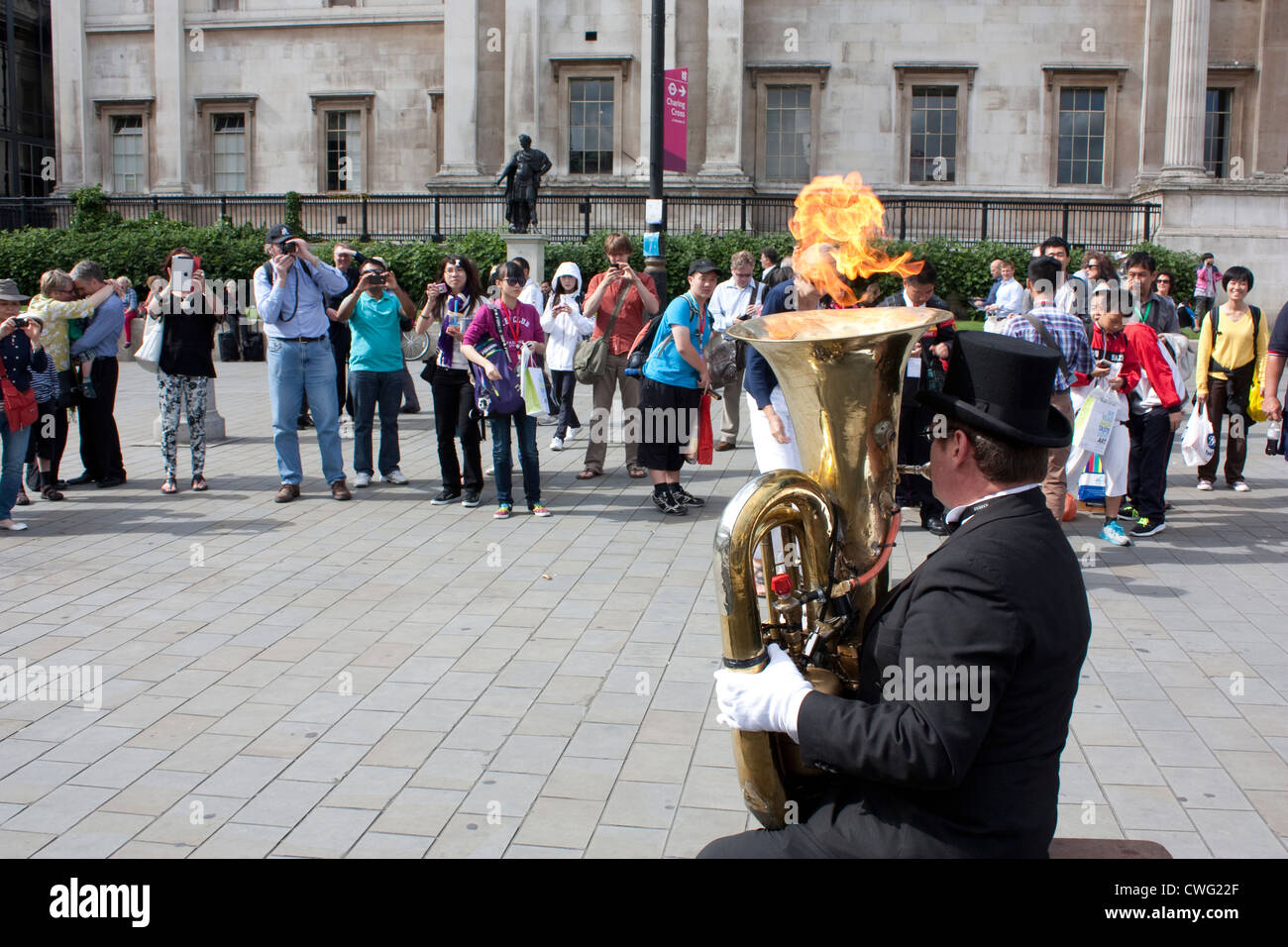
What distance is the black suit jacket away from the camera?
7.60 feet

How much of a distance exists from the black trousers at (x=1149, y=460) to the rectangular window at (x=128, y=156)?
32766mm

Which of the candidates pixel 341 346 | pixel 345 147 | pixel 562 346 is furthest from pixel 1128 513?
pixel 345 147

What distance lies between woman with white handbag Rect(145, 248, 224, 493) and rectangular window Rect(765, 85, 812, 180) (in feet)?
73.7

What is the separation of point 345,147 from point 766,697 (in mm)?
33868

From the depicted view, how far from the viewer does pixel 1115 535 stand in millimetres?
8602

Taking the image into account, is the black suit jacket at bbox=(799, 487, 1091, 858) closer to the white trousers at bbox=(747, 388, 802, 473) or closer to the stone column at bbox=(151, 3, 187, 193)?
the white trousers at bbox=(747, 388, 802, 473)

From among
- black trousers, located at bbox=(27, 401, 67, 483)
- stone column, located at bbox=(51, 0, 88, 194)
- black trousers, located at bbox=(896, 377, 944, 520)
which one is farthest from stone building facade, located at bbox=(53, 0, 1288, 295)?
black trousers, located at bbox=(896, 377, 944, 520)

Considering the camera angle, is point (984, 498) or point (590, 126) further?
point (590, 126)

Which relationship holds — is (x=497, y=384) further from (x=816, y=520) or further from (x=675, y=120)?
(x=675, y=120)

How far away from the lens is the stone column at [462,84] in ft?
98.5

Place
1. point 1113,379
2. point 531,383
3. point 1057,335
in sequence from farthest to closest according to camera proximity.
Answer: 1. point 531,383
2. point 1113,379
3. point 1057,335

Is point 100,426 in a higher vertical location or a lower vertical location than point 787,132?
lower

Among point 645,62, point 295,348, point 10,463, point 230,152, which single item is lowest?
point 10,463
